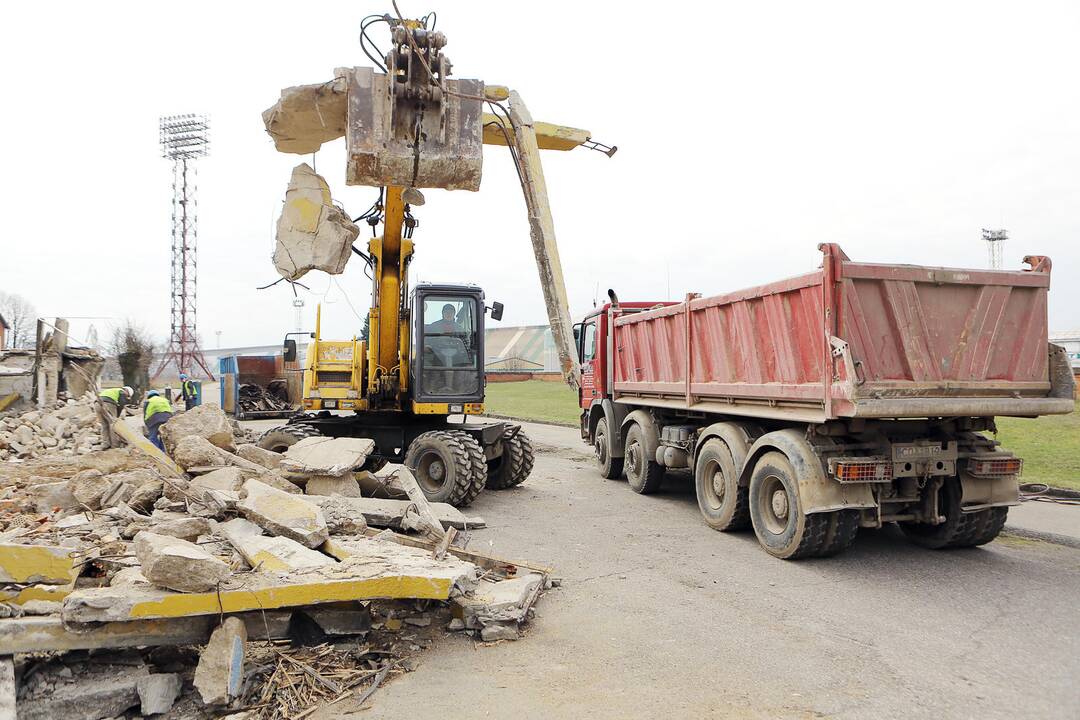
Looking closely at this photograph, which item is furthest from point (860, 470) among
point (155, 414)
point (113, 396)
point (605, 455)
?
point (113, 396)

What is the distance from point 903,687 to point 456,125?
5.16 metres

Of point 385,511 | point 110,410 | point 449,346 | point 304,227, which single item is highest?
point 304,227

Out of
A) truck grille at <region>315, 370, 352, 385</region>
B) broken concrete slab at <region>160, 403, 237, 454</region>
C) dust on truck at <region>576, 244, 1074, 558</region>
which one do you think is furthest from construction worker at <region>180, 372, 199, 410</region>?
dust on truck at <region>576, 244, 1074, 558</region>

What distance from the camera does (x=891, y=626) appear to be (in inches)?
196

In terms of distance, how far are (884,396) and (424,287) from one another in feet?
19.3

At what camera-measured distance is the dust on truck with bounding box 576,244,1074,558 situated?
19.8ft

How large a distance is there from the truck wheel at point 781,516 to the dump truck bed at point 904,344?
0.53 metres

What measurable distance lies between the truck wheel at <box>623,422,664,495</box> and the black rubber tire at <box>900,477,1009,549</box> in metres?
3.78

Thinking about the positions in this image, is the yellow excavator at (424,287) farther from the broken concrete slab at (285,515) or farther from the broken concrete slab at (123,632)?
the broken concrete slab at (123,632)

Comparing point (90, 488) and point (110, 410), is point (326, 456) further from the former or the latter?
point (110, 410)

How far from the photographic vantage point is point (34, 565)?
4.38m

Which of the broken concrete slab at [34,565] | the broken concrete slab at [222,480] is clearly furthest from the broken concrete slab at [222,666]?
the broken concrete slab at [222,480]

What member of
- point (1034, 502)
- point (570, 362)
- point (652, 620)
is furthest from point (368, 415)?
point (1034, 502)

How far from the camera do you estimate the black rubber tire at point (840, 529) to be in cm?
641
